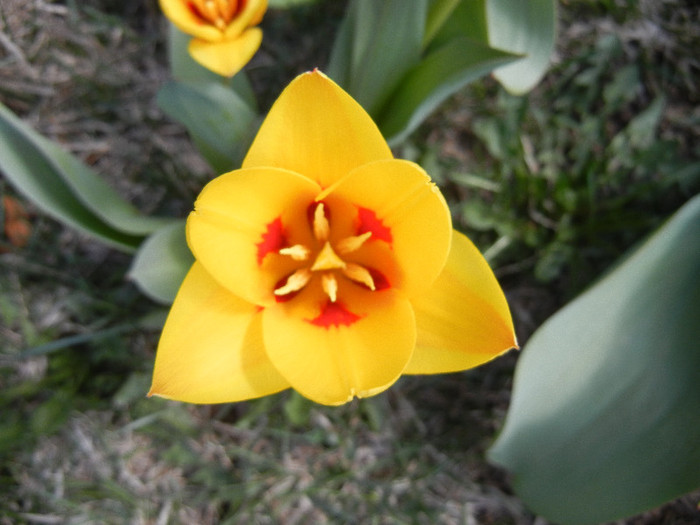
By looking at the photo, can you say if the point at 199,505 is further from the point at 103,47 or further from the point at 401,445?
the point at 103,47

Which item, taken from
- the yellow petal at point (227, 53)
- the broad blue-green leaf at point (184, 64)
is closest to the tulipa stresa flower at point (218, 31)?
the yellow petal at point (227, 53)

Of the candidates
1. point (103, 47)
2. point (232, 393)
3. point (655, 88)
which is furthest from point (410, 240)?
point (103, 47)

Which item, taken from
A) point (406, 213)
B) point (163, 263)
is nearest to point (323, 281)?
point (406, 213)

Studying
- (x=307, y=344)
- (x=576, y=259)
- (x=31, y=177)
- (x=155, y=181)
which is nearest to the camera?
(x=307, y=344)

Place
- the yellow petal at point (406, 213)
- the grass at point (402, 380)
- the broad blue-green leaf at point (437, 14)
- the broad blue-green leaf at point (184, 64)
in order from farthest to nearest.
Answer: the grass at point (402, 380) < the broad blue-green leaf at point (184, 64) < the broad blue-green leaf at point (437, 14) < the yellow petal at point (406, 213)

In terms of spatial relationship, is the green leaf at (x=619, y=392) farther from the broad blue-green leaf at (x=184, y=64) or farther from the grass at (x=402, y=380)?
the broad blue-green leaf at (x=184, y=64)

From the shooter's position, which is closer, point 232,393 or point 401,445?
point 232,393

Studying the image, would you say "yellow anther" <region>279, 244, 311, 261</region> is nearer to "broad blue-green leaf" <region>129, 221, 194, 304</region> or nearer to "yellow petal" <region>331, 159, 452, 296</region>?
"yellow petal" <region>331, 159, 452, 296</region>
